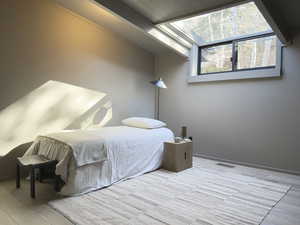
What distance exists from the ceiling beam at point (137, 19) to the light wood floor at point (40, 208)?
2.54 metres

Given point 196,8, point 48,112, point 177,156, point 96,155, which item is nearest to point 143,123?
point 177,156

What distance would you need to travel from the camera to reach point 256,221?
194 centimetres

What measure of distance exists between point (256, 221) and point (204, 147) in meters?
2.45

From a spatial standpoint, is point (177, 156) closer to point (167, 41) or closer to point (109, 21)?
point (167, 41)

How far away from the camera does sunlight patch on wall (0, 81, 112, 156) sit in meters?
2.92

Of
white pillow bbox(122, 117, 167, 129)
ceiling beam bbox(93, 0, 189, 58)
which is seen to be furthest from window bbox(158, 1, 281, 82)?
white pillow bbox(122, 117, 167, 129)

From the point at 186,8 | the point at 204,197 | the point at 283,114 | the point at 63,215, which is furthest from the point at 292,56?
the point at 63,215

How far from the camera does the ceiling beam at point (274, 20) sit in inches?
97.3

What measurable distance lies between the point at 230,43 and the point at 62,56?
10.1 feet

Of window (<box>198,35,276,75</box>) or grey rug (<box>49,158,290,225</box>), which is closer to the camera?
grey rug (<box>49,158,290,225</box>)

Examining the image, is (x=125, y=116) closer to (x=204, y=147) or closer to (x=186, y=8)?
(x=204, y=147)

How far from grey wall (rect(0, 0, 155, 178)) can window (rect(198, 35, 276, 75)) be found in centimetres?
144

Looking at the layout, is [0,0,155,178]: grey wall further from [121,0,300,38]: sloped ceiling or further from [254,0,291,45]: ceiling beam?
[254,0,291,45]: ceiling beam

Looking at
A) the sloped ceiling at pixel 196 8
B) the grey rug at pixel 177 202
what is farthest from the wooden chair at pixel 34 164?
the sloped ceiling at pixel 196 8
